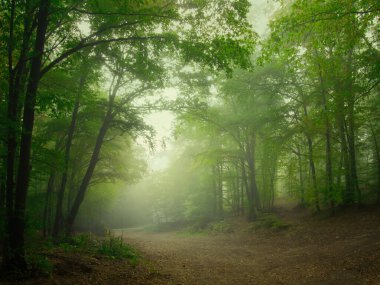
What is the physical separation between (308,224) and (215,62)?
1225 cm

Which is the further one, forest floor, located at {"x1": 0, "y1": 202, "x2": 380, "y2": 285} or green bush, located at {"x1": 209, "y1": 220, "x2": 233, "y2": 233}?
green bush, located at {"x1": 209, "y1": 220, "x2": 233, "y2": 233}

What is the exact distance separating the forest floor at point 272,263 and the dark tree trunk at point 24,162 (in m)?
0.64

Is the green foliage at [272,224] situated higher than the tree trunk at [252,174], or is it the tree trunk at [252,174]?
the tree trunk at [252,174]

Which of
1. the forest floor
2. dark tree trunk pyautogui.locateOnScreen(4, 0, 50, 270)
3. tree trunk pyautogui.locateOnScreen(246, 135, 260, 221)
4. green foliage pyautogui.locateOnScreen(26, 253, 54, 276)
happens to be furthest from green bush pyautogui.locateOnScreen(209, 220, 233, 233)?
dark tree trunk pyautogui.locateOnScreen(4, 0, 50, 270)

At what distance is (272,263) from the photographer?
998 cm

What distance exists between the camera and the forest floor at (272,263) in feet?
23.5

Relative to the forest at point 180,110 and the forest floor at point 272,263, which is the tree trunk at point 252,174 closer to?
the forest at point 180,110

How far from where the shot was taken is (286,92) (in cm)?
1702

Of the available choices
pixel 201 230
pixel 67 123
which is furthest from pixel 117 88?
pixel 201 230

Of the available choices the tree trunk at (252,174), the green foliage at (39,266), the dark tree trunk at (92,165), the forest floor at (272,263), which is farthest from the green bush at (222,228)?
the green foliage at (39,266)

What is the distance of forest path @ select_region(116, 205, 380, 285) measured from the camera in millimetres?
7520

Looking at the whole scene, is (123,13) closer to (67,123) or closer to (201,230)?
(67,123)

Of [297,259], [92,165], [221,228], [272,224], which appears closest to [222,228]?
[221,228]

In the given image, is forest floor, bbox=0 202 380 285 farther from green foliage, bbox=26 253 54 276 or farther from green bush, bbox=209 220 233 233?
green bush, bbox=209 220 233 233
